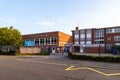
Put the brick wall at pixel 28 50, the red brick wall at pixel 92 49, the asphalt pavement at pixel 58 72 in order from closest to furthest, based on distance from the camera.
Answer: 1. the asphalt pavement at pixel 58 72
2. the brick wall at pixel 28 50
3. the red brick wall at pixel 92 49

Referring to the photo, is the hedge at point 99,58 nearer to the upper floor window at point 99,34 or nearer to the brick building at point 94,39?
the brick building at point 94,39

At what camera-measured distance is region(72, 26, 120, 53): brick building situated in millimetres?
55625

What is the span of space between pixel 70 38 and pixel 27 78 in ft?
197

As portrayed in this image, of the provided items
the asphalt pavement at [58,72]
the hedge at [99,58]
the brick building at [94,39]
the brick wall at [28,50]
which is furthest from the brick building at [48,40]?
the asphalt pavement at [58,72]

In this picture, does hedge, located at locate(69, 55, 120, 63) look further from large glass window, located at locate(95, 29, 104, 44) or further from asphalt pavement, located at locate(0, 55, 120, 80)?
large glass window, located at locate(95, 29, 104, 44)

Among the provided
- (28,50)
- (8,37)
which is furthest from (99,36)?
(8,37)

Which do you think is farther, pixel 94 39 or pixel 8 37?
pixel 94 39

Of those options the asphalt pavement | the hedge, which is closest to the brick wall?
the hedge

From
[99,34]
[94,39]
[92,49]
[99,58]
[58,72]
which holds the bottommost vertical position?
[58,72]

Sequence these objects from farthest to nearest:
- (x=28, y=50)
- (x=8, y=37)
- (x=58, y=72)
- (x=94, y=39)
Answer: (x=94, y=39) → (x=8, y=37) → (x=28, y=50) → (x=58, y=72)

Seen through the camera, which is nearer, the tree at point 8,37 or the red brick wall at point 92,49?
the tree at point 8,37

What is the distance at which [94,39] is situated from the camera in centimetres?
6109

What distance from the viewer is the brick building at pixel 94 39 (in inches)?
2190

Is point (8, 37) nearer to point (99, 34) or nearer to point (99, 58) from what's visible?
point (99, 34)
